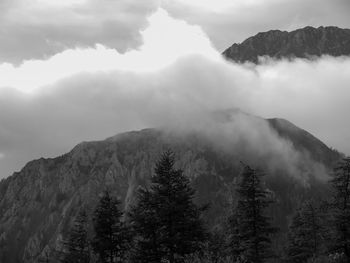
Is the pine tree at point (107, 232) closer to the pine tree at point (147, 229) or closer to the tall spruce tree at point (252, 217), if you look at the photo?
the pine tree at point (147, 229)

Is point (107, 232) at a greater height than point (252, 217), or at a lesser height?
lesser

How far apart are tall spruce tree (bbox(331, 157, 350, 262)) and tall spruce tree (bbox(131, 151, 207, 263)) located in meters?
10.00

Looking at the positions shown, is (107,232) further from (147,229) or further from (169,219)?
(169,219)

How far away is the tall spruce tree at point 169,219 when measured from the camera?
3775 cm

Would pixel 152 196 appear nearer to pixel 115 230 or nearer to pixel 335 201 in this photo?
pixel 115 230

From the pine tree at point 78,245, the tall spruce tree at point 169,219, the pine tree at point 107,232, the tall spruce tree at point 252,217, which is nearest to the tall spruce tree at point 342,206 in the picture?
the tall spruce tree at point 252,217

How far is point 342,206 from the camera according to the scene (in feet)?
133

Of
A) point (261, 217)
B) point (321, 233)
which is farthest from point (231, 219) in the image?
point (321, 233)

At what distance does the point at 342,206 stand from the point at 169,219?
1366 centimetres

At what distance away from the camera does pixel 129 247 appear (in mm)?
43688

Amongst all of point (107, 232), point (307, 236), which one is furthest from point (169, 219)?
point (307, 236)

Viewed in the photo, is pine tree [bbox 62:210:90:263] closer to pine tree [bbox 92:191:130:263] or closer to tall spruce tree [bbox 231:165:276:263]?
pine tree [bbox 92:191:130:263]

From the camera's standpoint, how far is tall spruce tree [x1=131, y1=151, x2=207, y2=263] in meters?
37.8

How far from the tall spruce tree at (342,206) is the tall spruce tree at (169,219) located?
32.8ft
